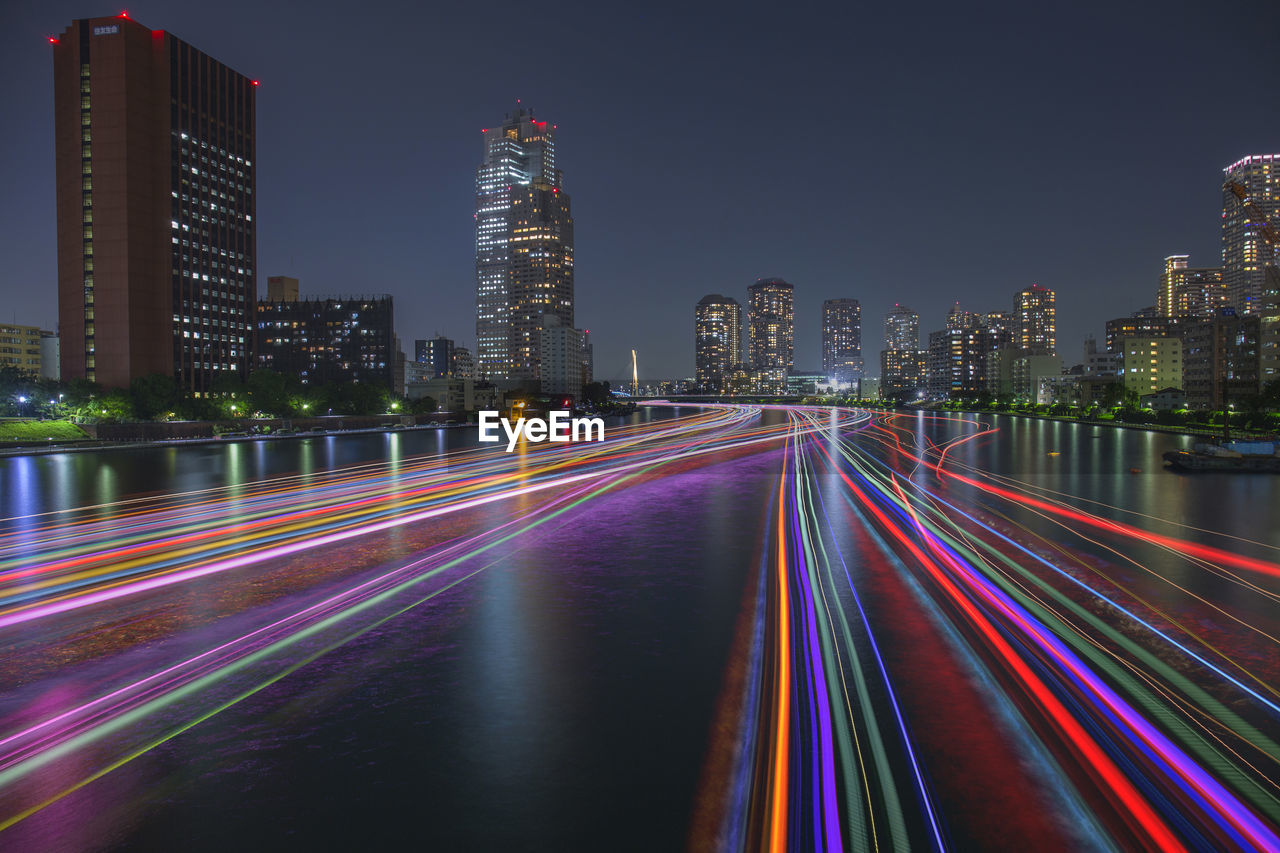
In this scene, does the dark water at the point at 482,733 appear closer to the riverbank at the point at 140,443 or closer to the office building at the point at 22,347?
the riverbank at the point at 140,443

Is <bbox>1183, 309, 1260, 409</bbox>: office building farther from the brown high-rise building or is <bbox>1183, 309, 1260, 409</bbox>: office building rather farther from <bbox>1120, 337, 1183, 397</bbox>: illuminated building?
the brown high-rise building

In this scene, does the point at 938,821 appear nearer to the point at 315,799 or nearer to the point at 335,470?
the point at 315,799

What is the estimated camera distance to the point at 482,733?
6.36 m

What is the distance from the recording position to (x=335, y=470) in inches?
1232

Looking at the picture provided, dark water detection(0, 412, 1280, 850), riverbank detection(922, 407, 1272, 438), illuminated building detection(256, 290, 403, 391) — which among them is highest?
illuminated building detection(256, 290, 403, 391)

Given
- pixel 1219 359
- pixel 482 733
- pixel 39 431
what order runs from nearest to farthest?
pixel 482 733, pixel 39 431, pixel 1219 359

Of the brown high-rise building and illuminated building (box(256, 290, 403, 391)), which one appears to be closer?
the brown high-rise building

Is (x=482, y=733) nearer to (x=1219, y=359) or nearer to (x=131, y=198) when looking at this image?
(x=131, y=198)

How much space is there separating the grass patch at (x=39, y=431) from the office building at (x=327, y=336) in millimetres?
116436

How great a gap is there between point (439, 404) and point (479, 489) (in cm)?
10584

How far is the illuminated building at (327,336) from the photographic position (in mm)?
170125

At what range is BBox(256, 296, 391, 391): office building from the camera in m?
170

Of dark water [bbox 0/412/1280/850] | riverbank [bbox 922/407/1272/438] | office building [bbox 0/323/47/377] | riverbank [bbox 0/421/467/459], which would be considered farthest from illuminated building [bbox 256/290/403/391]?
dark water [bbox 0/412/1280/850]

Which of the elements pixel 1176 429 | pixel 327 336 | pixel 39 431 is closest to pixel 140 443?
pixel 39 431
